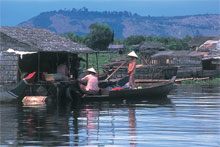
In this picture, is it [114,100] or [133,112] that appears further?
[114,100]

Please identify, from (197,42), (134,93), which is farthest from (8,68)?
(197,42)

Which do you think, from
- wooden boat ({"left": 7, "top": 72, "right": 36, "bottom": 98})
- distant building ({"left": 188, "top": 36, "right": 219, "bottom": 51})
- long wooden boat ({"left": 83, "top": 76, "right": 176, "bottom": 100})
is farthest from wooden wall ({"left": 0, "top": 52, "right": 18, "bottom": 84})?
distant building ({"left": 188, "top": 36, "right": 219, "bottom": 51})

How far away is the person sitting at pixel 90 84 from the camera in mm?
19328

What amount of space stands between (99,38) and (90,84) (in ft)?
250

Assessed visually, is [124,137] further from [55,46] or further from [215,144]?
[55,46]

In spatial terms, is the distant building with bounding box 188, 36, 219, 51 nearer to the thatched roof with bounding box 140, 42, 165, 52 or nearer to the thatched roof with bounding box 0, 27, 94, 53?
the thatched roof with bounding box 140, 42, 165, 52

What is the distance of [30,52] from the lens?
20.9 meters

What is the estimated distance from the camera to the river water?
405 inches

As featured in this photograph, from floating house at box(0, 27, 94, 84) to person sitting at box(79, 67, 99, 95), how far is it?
2.40m

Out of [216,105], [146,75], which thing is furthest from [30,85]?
[146,75]

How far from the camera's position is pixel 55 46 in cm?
2378

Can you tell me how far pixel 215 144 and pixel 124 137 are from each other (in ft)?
6.33

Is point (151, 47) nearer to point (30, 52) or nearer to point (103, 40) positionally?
point (103, 40)

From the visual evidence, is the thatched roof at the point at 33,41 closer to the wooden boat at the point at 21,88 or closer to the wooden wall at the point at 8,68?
the wooden wall at the point at 8,68
